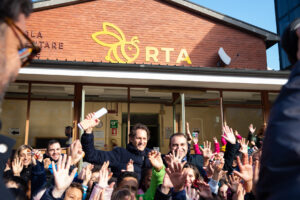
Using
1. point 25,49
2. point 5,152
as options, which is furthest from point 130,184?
Result: point 25,49

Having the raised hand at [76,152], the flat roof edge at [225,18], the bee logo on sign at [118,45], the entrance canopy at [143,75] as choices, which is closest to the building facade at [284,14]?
the flat roof edge at [225,18]

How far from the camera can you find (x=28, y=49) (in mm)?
1296

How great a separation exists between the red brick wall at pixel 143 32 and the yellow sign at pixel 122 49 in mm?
115

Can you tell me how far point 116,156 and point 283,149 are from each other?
3.69 metres

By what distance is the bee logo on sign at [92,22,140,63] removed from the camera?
11109 millimetres

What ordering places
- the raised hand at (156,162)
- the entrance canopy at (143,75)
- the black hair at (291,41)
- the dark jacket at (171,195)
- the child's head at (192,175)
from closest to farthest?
1. the black hair at (291,41)
2. the dark jacket at (171,195)
3. the raised hand at (156,162)
4. the child's head at (192,175)
5. the entrance canopy at (143,75)

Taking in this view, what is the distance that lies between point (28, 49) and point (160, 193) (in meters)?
2.04

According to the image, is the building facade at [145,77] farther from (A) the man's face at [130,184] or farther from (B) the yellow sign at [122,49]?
(A) the man's face at [130,184]

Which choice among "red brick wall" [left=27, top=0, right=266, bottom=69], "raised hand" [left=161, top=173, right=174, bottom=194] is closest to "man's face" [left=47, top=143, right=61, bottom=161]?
"raised hand" [left=161, top=173, right=174, bottom=194]

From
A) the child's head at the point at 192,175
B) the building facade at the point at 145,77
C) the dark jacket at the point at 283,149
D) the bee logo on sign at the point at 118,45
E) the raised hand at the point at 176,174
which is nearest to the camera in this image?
the dark jacket at the point at 283,149

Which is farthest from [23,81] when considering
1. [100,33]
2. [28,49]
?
[28,49]

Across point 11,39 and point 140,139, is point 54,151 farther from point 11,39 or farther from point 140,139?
point 11,39

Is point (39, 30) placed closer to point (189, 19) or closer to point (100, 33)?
point (100, 33)

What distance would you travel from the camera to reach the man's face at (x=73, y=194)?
3.46m
